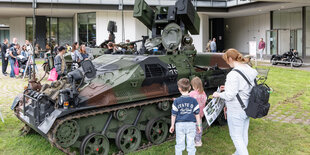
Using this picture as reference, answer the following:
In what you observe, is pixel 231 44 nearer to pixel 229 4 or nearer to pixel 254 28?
pixel 254 28

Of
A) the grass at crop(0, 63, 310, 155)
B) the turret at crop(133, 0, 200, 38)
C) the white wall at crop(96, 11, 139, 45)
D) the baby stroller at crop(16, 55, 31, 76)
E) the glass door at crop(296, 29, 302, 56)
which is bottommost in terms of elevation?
the grass at crop(0, 63, 310, 155)

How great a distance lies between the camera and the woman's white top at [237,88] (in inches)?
184

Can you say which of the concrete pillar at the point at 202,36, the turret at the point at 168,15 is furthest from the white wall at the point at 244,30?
the turret at the point at 168,15

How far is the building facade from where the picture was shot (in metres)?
26.6

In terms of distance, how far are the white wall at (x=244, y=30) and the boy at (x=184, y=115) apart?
29.3 m

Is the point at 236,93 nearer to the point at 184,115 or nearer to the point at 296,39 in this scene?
the point at 184,115

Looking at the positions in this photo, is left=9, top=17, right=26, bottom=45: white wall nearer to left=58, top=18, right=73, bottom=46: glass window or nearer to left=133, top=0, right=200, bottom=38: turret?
left=58, top=18, right=73, bottom=46: glass window

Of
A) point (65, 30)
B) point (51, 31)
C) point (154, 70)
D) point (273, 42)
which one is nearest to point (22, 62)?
point (154, 70)

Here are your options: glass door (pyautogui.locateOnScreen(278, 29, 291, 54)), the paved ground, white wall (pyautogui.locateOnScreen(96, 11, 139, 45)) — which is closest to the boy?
the paved ground

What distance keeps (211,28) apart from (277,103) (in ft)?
95.6

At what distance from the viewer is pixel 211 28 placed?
39.1 meters

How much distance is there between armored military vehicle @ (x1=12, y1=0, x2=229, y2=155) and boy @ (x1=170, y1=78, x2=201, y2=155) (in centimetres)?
153

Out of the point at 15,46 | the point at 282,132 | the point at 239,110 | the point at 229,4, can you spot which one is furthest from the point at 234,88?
the point at 229,4

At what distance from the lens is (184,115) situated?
4.84m
